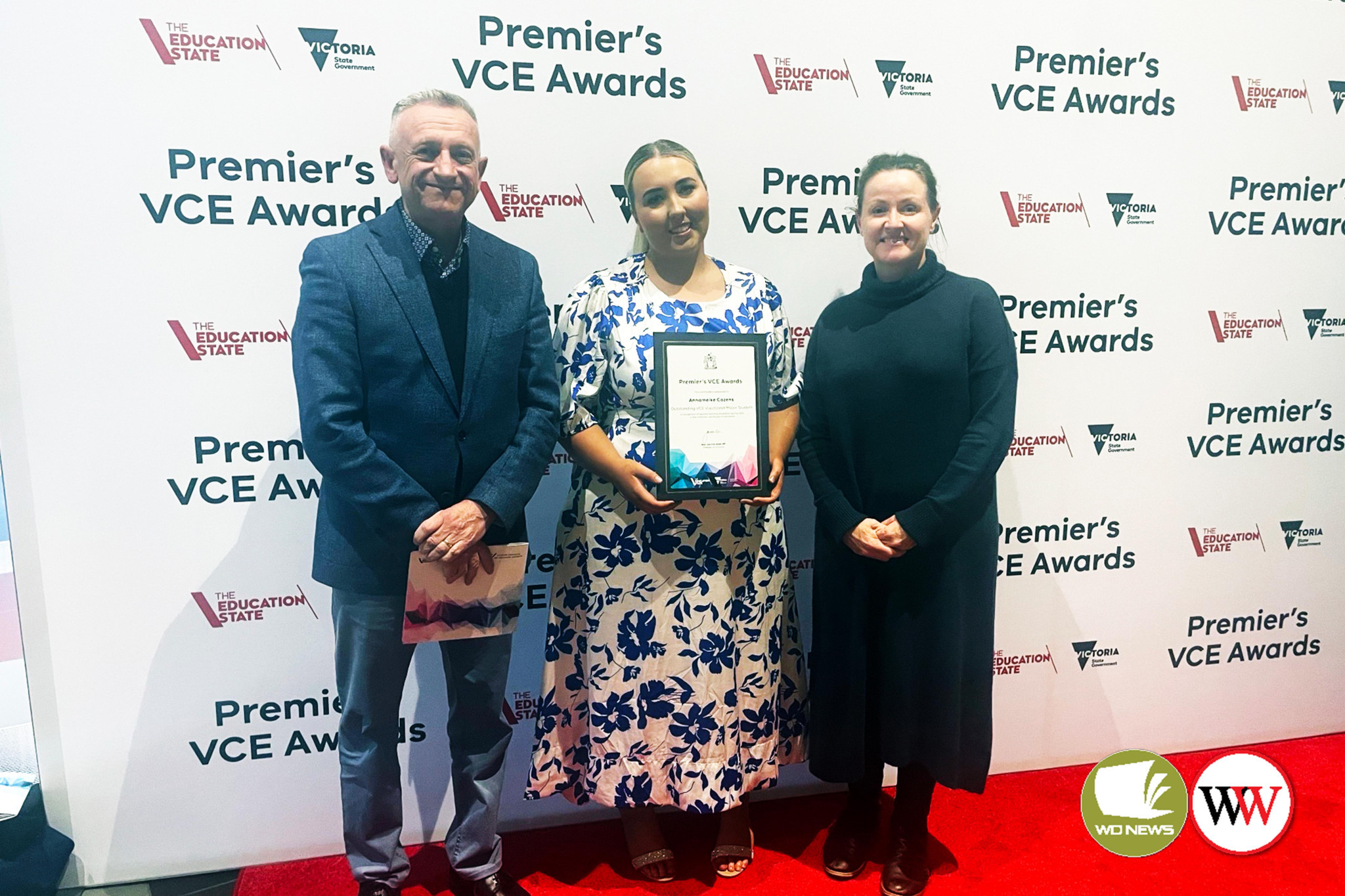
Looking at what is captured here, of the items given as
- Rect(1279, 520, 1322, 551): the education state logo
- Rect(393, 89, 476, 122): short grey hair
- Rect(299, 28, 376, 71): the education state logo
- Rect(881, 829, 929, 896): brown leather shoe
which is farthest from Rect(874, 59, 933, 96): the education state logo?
Rect(881, 829, 929, 896): brown leather shoe

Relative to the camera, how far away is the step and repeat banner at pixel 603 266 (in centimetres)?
207

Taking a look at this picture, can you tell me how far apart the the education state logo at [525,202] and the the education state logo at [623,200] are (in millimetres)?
85

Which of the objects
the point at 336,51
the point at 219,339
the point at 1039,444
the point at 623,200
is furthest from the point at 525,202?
the point at 1039,444

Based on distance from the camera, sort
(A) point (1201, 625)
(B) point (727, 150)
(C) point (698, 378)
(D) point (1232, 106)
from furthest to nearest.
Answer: (A) point (1201, 625) → (D) point (1232, 106) → (B) point (727, 150) → (C) point (698, 378)

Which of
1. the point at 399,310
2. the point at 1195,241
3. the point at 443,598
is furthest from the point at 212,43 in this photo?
the point at 1195,241

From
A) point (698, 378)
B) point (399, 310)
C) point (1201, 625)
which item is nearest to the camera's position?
point (399, 310)

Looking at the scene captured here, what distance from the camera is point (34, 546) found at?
83.6 inches

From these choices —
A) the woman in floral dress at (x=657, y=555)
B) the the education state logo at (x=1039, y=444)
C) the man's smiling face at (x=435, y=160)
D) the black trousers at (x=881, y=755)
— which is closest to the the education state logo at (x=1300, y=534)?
the the education state logo at (x=1039, y=444)

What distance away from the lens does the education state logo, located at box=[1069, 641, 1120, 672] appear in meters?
2.76

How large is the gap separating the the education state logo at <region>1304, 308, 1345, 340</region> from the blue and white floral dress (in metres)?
1.96

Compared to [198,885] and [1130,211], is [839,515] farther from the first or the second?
[198,885]

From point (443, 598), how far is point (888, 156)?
1.48 metres

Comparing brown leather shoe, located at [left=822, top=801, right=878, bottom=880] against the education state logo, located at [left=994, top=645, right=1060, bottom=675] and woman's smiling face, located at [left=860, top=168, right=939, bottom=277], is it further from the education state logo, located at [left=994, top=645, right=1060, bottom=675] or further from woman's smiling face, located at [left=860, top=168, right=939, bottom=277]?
woman's smiling face, located at [left=860, top=168, right=939, bottom=277]

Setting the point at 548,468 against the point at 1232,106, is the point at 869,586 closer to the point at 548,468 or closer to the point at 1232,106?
the point at 548,468
